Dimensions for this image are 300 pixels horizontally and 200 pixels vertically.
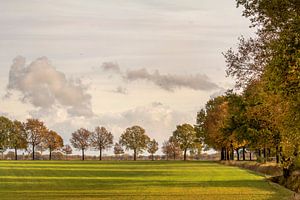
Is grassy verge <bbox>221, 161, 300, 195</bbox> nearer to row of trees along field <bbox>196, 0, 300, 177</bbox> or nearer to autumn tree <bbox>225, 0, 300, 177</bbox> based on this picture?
row of trees along field <bbox>196, 0, 300, 177</bbox>

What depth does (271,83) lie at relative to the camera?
27719mm

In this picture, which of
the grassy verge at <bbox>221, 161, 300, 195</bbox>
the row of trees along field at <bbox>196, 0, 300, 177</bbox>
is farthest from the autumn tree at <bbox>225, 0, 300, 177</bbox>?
the grassy verge at <bbox>221, 161, 300, 195</bbox>

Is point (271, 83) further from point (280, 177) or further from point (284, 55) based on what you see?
point (280, 177)

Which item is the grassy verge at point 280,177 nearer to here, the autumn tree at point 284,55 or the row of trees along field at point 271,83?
the row of trees along field at point 271,83

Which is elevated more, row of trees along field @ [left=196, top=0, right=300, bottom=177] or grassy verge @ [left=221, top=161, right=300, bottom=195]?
row of trees along field @ [left=196, top=0, right=300, bottom=177]

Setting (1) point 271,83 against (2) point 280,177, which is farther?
(2) point 280,177

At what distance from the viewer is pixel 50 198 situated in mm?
43500

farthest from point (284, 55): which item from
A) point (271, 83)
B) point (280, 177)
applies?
point (280, 177)

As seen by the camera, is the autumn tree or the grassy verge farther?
the grassy verge

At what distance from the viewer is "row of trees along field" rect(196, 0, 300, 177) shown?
2705cm

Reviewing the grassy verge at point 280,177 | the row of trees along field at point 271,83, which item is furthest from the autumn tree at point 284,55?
the grassy verge at point 280,177

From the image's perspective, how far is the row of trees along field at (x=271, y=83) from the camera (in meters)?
27.0

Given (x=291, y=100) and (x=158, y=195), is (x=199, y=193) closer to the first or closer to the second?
(x=158, y=195)

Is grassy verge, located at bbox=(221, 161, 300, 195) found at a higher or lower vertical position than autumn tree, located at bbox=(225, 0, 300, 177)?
lower
